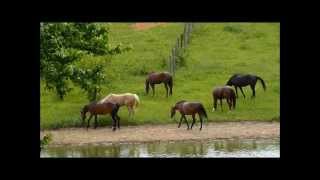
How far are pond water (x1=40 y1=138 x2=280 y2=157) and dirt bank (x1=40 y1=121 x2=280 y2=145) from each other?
22 centimetres

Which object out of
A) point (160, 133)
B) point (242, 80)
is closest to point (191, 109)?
point (160, 133)

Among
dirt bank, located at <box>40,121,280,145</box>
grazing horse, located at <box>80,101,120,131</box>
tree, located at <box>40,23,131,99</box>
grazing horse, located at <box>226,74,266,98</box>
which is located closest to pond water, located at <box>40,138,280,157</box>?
dirt bank, located at <box>40,121,280,145</box>

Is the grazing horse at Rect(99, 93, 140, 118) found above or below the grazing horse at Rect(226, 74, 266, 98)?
below

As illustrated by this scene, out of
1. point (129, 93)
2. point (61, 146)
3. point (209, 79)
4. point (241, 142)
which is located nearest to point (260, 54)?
point (209, 79)

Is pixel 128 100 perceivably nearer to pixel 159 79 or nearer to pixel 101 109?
pixel 101 109

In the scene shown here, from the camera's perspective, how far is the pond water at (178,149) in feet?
36.2

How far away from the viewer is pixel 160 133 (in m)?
12.6

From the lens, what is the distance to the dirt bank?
482 inches

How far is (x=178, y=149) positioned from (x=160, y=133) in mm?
1167

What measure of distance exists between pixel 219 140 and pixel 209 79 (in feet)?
10.7

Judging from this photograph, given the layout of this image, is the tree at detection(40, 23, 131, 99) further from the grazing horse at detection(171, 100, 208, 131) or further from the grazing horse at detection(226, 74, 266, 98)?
the grazing horse at detection(226, 74, 266, 98)

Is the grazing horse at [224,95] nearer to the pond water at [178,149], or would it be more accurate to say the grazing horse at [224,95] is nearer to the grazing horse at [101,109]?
the pond water at [178,149]
